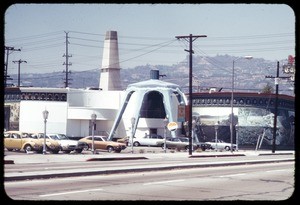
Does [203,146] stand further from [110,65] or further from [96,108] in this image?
[110,65]

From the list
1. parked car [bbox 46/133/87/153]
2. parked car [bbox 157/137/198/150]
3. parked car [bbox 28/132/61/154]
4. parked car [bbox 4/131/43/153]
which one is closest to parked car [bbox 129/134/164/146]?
parked car [bbox 157/137/198/150]

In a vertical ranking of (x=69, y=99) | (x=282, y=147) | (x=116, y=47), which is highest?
(x=116, y=47)

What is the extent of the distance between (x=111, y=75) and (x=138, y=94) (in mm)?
20379

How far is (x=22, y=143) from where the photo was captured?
41.5 metres

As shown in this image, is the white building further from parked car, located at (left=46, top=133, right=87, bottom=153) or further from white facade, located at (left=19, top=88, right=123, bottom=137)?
parked car, located at (left=46, top=133, right=87, bottom=153)

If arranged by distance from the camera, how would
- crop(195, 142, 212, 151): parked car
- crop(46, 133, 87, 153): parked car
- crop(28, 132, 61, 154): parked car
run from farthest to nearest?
crop(195, 142, 212, 151): parked car → crop(46, 133, 87, 153): parked car → crop(28, 132, 61, 154): parked car

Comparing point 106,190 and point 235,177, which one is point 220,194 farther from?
point 235,177

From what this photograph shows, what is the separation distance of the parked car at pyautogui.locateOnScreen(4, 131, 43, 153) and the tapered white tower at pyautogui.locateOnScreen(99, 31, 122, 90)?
5446cm

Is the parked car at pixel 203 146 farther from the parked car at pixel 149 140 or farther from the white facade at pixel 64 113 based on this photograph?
the white facade at pixel 64 113

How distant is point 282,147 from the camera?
259ft

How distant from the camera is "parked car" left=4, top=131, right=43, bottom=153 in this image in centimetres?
4106

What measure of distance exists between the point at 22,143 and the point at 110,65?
187ft

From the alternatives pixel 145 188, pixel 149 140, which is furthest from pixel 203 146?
pixel 145 188
